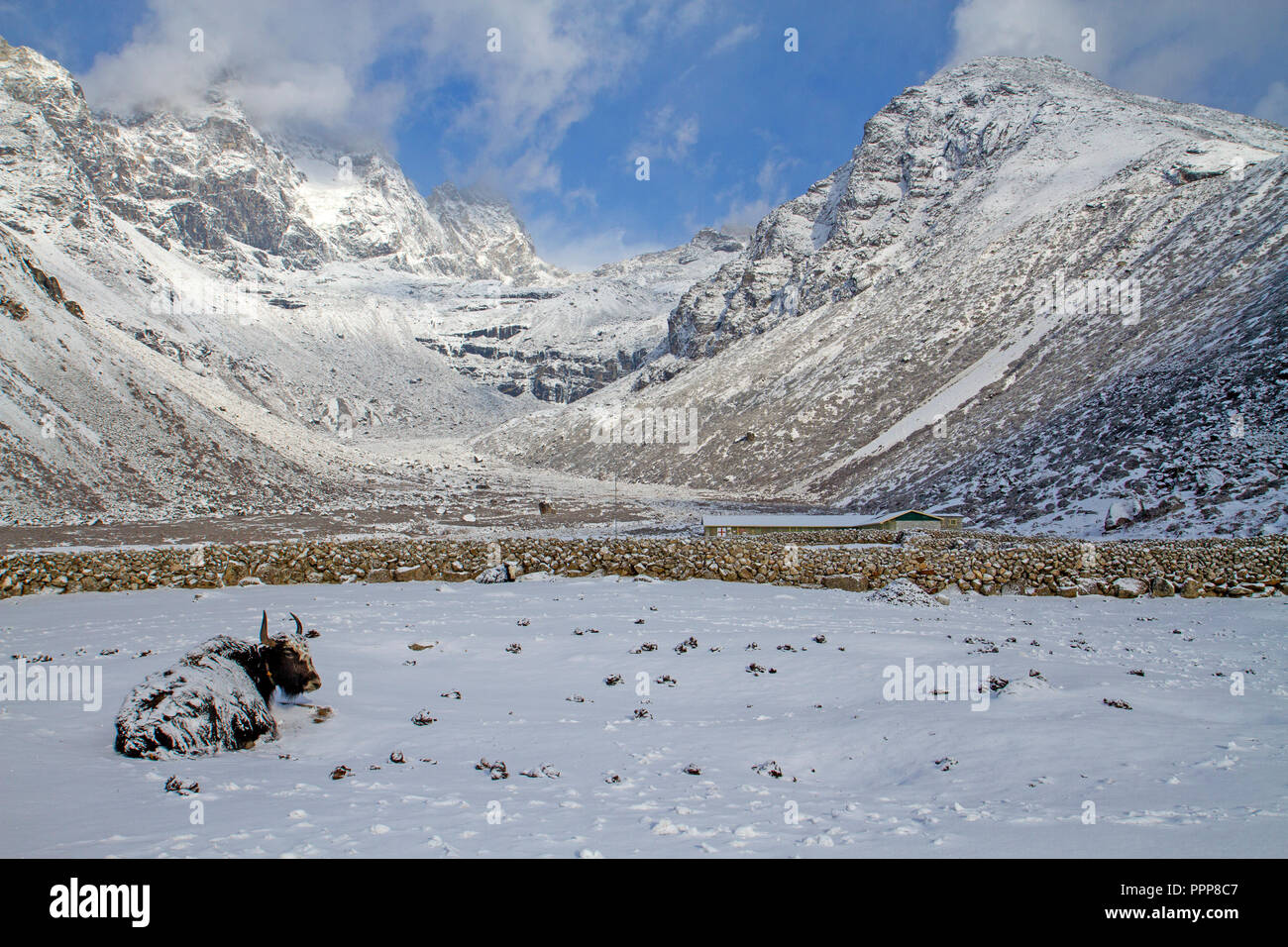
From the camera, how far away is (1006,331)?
252 feet

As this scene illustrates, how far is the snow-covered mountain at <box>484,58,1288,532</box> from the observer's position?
4109 cm

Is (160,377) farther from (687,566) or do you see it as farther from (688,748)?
(688,748)

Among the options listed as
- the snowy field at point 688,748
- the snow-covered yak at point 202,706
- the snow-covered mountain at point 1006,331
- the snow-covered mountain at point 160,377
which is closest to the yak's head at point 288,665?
the snow-covered yak at point 202,706

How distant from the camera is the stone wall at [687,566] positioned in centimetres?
1948

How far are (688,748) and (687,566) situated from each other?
14.4 meters

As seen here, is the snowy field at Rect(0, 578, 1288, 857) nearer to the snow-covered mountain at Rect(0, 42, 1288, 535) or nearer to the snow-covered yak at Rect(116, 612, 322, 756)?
the snow-covered yak at Rect(116, 612, 322, 756)

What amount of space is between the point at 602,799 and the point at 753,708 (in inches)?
150

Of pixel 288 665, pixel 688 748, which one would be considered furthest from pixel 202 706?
pixel 688 748

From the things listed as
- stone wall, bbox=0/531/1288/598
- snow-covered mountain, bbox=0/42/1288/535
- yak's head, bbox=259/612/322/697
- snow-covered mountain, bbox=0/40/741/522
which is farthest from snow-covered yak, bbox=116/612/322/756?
snow-covered mountain, bbox=0/40/741/522

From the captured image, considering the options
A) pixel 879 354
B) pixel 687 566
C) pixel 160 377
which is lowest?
pixel 687 566

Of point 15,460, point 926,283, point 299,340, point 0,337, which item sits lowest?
point 15,460
